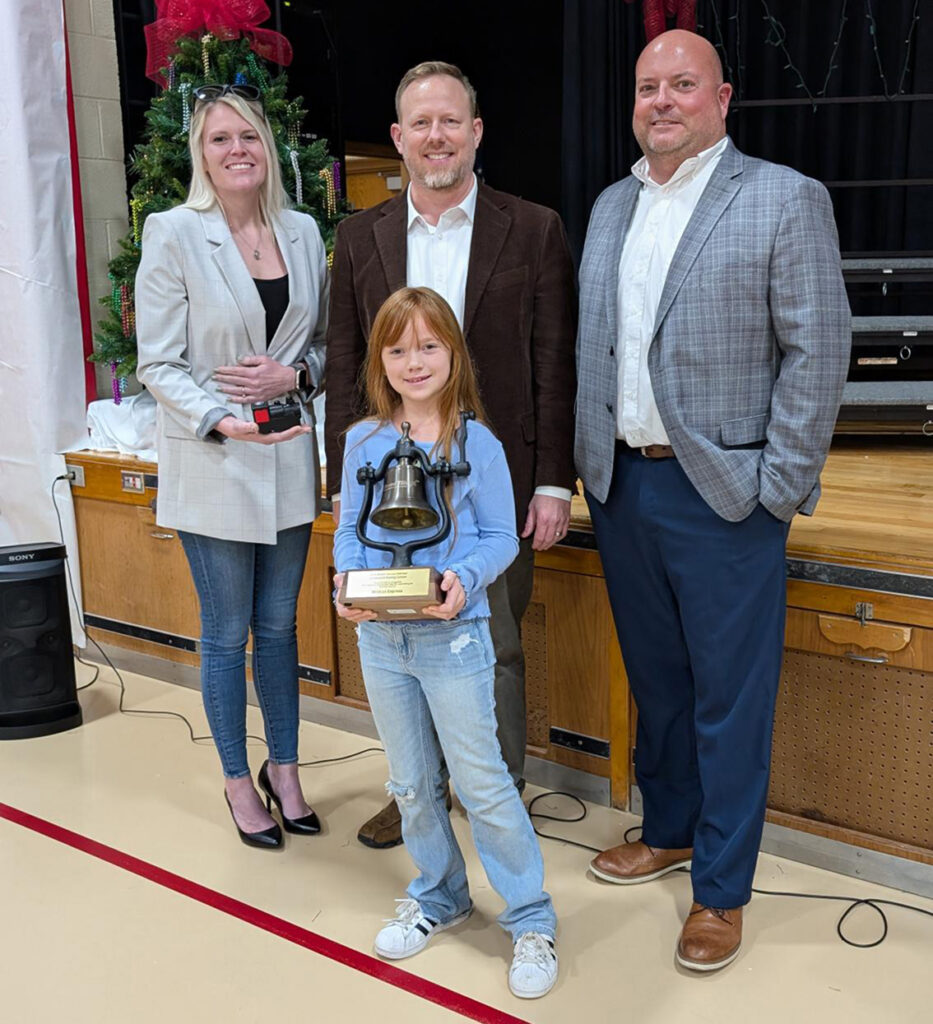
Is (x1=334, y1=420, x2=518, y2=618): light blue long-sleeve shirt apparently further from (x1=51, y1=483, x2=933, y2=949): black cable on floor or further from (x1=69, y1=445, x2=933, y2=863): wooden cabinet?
(x1=51, y1=483, x2=933, y2=949): black cable on floor

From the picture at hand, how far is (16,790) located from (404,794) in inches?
57.3

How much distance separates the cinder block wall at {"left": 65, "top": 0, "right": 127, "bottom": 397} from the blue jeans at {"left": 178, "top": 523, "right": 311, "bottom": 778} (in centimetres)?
200

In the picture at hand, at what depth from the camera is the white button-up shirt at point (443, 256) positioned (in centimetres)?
237

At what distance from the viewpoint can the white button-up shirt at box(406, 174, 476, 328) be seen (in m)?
2.37

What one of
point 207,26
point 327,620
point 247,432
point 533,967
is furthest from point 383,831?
point 207,26

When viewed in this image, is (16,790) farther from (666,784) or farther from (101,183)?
(101,183)

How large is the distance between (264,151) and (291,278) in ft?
0.92

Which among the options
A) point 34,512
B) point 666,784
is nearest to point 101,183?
point 34,512

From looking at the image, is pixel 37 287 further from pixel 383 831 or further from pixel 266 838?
pixel 383 831

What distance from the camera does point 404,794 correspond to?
2.10 m

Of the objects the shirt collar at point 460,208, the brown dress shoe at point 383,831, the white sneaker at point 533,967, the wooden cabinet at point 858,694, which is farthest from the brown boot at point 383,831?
the shirt collar at point 460,208

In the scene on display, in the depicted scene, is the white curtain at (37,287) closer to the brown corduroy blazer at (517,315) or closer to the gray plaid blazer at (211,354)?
the gray plaid blazer at (211,354)

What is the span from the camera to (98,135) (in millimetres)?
4109

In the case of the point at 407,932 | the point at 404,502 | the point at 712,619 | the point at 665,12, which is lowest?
the point at 407,932
